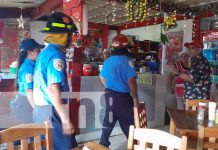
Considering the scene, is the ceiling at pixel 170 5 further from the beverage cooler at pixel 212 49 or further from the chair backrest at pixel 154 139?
the chair backrest at pixel 154 139

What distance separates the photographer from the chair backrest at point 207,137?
1.63 m

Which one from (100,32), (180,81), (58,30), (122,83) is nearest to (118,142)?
(122,83)

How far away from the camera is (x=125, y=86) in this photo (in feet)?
10.1

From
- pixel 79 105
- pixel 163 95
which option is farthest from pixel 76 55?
pixel 163 95

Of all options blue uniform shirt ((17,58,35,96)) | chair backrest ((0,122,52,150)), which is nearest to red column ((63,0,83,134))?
blue uniform shirt ((17,58,35,96))

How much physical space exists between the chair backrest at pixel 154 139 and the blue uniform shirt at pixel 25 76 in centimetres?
125

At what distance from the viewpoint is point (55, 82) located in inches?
73.2

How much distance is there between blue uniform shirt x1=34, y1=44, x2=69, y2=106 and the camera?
1872 millimetres

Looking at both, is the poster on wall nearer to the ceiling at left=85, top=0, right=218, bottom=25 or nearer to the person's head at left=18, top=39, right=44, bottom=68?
the ceiling at left=85, top=0, right=218, bottom=25

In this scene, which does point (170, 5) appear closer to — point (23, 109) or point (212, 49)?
point (212, 49)

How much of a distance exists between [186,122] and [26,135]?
1.37 m

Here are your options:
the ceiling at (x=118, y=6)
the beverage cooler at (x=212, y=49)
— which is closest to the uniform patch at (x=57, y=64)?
the ceiling at (x=118, y=6)

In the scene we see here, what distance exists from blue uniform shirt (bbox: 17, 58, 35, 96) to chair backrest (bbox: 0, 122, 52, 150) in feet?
3.03

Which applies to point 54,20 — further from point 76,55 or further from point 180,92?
point 180,92
